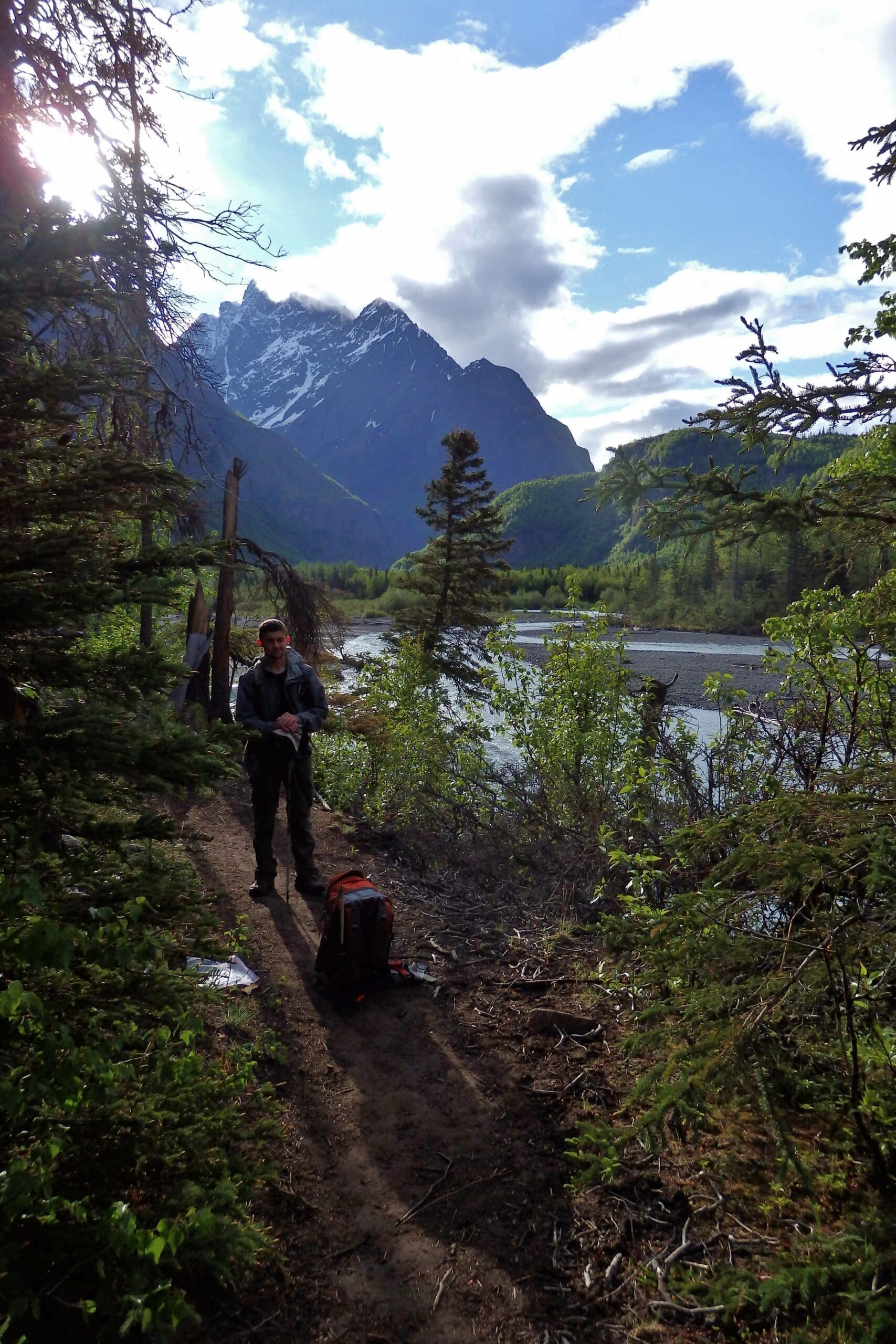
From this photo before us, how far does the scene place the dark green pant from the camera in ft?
20.6

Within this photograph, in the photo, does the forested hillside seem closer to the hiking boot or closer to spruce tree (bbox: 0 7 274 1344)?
spruce tree (bbox: 0 7 274 1344)

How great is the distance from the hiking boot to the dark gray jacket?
1.02 meters

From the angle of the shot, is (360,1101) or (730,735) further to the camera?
(730,735)

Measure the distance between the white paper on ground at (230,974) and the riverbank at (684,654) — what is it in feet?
60.9

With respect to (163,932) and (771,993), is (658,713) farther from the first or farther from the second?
(163,932)

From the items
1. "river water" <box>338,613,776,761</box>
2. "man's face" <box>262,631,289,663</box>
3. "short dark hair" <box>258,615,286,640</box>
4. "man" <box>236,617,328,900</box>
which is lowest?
"river water" <box>338,613,776,761</box>

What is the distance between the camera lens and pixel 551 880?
7246 millimetres

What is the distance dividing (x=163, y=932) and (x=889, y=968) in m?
2.37

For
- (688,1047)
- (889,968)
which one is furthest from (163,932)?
(889,968)

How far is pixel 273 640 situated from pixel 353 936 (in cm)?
246

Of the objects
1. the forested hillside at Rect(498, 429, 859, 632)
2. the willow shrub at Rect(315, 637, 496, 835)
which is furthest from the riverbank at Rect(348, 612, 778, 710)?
the willow shrub at Rect(315, 637, 496, 835)

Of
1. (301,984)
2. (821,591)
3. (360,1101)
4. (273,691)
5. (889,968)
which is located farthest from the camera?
(273,691)

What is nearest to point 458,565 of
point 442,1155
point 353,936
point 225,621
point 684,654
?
point 225,621

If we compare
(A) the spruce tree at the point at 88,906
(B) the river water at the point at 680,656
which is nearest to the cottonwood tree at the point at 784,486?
(A) the spruce tree at the point at 88,906
